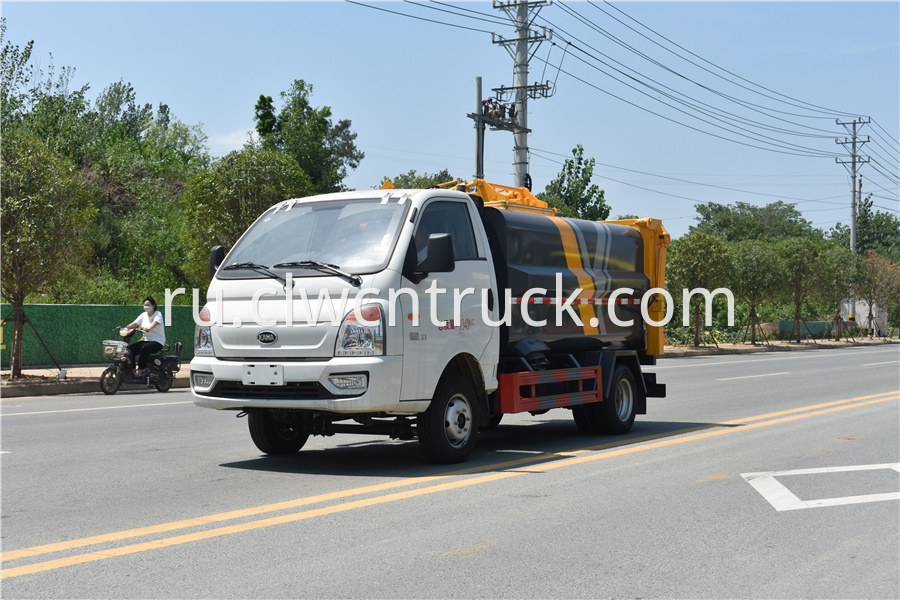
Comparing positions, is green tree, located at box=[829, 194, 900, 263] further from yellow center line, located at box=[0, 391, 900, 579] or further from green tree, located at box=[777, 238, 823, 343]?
yellow center line, located at box=[0, 391, 900, 579]

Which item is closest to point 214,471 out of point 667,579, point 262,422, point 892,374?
point 262,422

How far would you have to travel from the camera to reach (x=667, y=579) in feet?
17.0

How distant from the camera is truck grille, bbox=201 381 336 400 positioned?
7.98m

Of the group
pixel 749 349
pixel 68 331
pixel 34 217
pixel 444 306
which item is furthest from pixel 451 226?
pixel 749 349

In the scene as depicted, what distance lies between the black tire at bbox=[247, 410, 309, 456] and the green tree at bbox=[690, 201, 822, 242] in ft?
321

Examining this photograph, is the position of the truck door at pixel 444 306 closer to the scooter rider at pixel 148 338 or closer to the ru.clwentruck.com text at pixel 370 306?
the ru.clwentruck.com text at pixel 370 306

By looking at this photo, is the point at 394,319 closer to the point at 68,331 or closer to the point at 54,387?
the point at 54,387

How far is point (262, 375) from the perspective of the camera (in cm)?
813

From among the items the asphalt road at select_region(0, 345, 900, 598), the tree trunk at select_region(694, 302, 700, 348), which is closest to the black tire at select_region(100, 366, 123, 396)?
the asphalt road at select_region(0, 345, 900, 598)

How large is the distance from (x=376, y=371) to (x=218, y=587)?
3.20 meters

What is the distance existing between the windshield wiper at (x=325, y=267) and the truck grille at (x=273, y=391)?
Result: 35.5 inches

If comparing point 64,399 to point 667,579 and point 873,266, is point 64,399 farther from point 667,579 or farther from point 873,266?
point 873,266

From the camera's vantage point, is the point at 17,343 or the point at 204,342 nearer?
the point at 204,342

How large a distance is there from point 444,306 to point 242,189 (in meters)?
16.7
